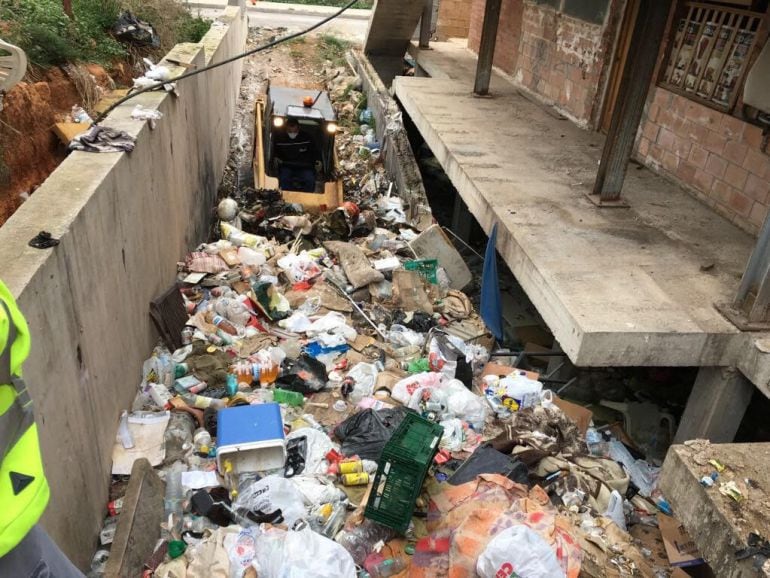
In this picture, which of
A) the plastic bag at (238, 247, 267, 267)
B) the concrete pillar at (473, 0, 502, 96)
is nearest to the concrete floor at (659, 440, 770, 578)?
the plastic bag at (238, 247, 267, 267)

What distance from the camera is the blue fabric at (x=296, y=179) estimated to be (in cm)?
1046

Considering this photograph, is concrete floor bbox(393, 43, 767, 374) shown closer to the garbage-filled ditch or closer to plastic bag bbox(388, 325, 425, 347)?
the garbage-filled ditch

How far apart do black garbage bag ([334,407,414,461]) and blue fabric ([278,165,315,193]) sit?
20.2 feet

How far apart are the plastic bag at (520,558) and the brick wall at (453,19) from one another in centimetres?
1541

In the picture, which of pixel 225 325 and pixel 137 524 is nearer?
pixel 137 524

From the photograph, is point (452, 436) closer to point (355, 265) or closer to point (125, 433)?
point (125, 433)

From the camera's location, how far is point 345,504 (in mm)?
4246

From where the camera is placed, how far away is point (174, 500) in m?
4.10

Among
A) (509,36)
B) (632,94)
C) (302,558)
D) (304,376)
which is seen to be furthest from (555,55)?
(302,558)

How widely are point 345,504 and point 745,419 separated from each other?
4245 millimetres

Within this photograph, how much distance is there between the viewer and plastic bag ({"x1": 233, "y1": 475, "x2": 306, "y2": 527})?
405 cm

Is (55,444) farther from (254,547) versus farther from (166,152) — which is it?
(166,152)

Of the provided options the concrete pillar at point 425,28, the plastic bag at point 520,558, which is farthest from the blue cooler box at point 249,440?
the concrete pillar at point 425,28

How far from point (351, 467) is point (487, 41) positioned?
25.8 ft
